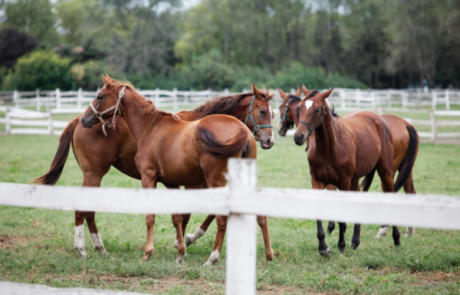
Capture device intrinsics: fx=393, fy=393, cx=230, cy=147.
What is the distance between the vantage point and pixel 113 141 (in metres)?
5.95

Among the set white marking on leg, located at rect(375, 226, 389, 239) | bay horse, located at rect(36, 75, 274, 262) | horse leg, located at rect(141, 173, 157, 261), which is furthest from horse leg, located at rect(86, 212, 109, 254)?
white marking on leg, located at rect(375, 226, 389, 239)

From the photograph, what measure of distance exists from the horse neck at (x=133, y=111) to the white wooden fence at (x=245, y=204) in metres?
2.93

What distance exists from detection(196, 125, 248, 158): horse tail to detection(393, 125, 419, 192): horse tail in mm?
3557

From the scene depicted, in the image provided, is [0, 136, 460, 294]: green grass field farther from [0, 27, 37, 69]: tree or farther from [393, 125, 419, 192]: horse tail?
[0, 27, 37, 69]: tree

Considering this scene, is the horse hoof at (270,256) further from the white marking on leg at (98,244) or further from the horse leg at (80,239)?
the horse leg at (80,239)

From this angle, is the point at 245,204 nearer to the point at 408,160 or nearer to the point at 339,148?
→ the point at 339,148

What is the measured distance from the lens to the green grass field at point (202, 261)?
427 centimetres

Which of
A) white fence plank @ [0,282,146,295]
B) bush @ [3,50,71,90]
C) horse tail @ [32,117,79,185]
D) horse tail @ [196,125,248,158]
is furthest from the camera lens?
bush @ [3,50,71,90]

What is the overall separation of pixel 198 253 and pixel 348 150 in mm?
2680

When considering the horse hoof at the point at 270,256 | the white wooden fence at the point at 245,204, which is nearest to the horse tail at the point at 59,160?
the horse hoof at the point at 270,256

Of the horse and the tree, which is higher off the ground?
the tree

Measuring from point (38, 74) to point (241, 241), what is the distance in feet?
138

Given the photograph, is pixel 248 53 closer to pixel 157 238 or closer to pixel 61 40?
pixel 61 40

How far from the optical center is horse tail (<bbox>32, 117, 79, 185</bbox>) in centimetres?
581
